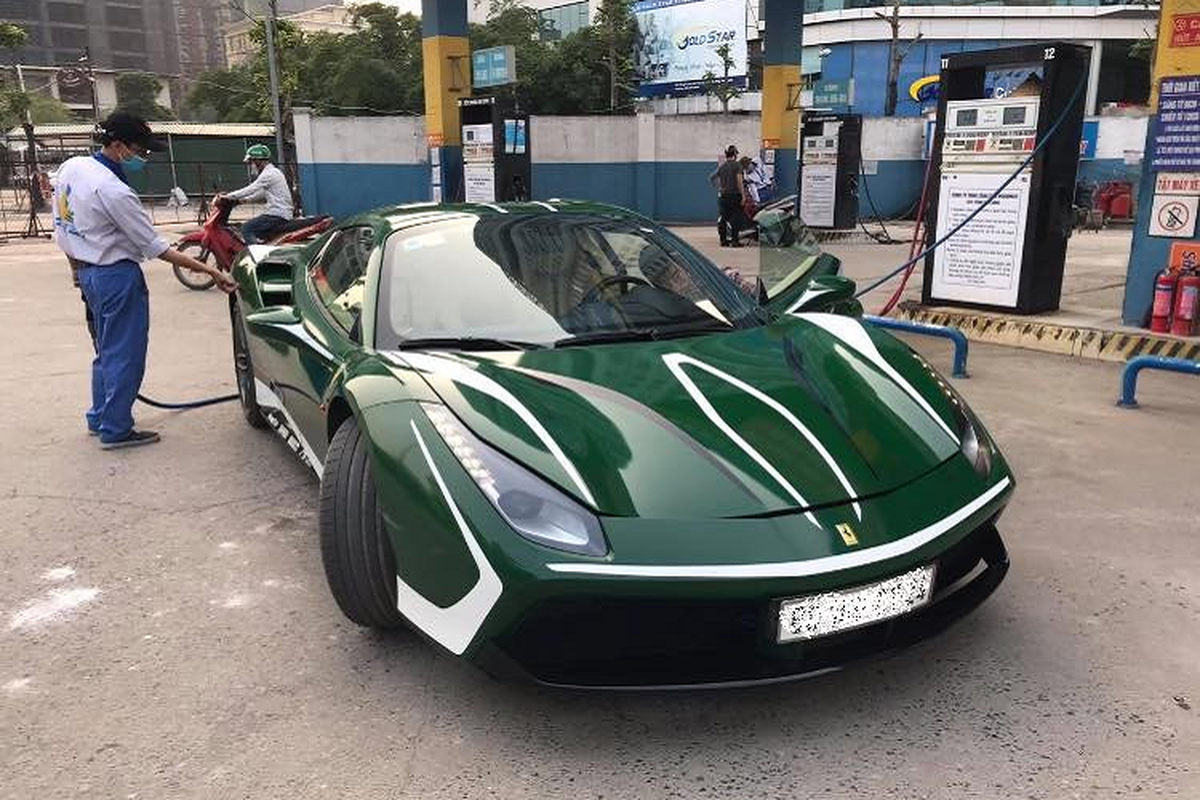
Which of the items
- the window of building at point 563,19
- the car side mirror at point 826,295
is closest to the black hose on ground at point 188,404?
the car side mirror at point 826,295

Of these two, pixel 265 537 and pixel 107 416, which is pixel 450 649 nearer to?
pixel 265 537

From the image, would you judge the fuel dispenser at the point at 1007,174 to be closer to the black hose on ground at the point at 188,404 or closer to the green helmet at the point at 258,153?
the black hose on ground at the point at 188,404

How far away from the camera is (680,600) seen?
7.29ft

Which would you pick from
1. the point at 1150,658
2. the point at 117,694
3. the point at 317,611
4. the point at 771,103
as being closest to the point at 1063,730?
the point at 1150,658

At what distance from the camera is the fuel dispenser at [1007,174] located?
24.9ft

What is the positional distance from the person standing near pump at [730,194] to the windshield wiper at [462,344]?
1371 cm

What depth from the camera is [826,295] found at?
4051 millimetres

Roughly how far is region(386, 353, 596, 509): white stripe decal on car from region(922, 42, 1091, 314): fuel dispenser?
6.34 m

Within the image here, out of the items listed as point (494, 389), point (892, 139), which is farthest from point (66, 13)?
point (494, 389)

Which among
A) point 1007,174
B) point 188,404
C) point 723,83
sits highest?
point 723,83

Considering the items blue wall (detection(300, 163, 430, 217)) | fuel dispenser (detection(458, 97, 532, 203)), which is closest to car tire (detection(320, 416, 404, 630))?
fuel dispenser (detection(458, 97, 532, 203))

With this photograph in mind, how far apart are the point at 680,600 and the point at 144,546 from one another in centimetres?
264

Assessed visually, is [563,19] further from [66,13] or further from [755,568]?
[755,568]

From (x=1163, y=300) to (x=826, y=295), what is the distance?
447cm
